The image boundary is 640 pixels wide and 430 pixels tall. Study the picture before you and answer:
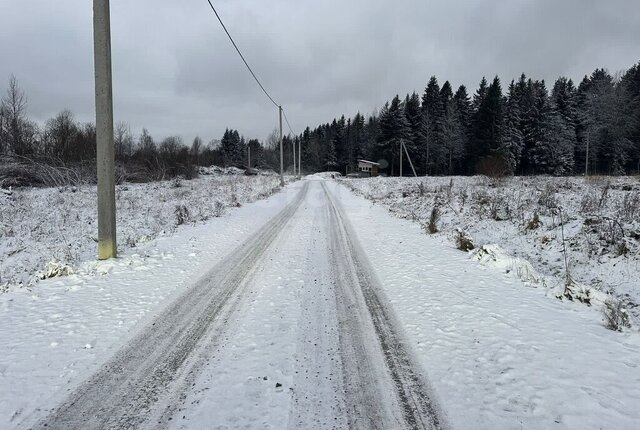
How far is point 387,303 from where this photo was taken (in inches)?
198

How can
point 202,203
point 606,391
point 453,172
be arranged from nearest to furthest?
point 606,391, point 202,203, point 453,172

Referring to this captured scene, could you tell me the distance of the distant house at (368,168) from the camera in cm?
6998

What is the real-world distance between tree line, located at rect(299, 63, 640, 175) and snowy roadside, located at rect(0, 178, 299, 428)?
44265 mm

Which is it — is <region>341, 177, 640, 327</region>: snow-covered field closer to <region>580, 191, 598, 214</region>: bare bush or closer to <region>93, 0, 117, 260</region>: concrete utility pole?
<region>580, 191, 598, 214</region>: bare bush

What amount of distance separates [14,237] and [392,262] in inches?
402

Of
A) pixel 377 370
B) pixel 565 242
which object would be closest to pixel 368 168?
pixel 565 242

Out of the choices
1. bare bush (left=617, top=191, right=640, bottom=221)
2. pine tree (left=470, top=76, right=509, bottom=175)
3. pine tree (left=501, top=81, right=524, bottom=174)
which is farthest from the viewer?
pine tree (left=470, top=76, right=509, bottom=175)

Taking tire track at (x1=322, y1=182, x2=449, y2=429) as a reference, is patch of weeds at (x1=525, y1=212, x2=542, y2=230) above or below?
above

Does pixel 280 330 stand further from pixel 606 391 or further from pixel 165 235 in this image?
pixel 165 235

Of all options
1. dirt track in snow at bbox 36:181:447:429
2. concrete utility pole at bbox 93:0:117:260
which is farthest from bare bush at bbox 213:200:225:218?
dirt track in snow at bbox 36:181:447:429

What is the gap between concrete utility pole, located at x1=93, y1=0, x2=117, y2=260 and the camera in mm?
6598

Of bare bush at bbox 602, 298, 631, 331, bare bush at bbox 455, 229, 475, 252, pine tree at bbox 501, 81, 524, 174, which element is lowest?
bare bush at bbox 602, 298, 631, 331

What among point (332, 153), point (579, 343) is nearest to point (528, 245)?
point (579, 343)

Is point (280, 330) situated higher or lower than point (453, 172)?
lower
